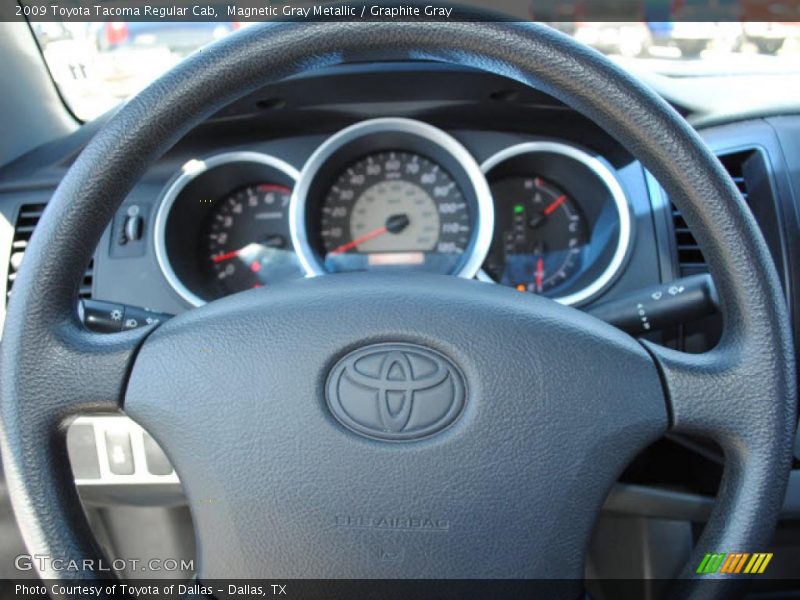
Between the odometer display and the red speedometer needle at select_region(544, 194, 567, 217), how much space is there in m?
0.20

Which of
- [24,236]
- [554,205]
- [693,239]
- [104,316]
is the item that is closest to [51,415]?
[104,316]

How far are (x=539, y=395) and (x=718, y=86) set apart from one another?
1.12m

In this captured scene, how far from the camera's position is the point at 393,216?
6.21 ft

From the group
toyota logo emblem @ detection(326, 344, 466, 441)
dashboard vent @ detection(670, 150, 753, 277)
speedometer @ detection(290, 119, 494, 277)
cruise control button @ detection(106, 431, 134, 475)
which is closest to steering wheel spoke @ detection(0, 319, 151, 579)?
toyota logo emblem @ detection(326, 344, 466, 441)

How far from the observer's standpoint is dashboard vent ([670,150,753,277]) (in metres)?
1.57

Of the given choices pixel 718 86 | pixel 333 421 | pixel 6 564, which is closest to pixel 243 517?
pixel 333 421

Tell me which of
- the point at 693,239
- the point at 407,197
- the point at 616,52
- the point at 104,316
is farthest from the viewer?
the point at 407,197

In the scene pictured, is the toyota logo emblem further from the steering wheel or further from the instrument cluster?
the instrument cluster

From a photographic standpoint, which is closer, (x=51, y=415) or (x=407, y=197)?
(x=51, y=415)

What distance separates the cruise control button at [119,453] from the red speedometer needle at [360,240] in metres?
0.79

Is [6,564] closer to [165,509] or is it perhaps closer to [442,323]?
[165,509]

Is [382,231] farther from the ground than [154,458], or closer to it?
farther from the ground

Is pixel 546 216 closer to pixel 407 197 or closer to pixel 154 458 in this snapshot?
pixel 407 197

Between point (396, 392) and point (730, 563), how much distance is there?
0.40m
